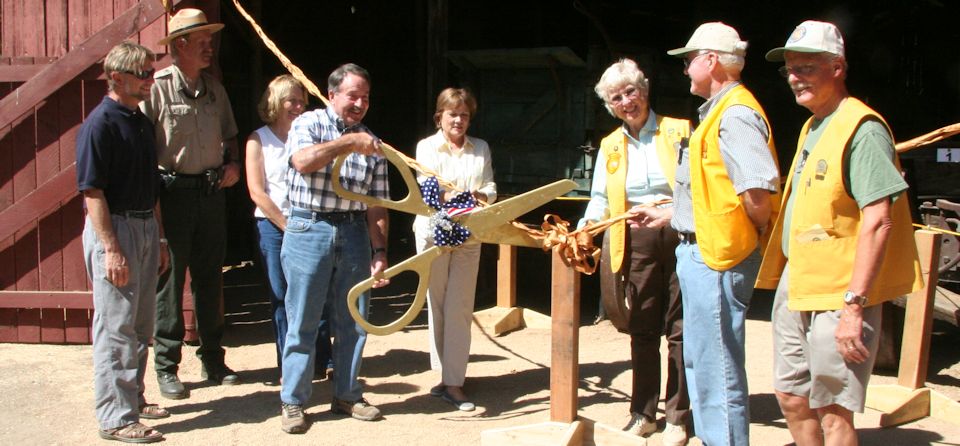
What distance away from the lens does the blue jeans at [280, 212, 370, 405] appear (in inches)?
156

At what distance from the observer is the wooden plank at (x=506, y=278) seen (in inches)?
246

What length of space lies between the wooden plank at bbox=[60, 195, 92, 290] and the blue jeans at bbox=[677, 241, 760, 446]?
3.93 m

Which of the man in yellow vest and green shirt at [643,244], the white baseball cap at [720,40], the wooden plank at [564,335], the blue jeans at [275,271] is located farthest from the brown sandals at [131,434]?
the white baseball cap at [720,40]

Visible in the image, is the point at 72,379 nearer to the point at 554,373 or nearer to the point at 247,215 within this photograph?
the point at 554,373

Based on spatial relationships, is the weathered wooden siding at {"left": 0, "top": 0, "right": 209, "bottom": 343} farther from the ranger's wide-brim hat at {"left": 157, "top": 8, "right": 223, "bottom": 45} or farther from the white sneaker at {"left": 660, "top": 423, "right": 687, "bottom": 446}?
the white sneaker at {"left": 660, "top": 423, "right": 687, "bottom": 446}

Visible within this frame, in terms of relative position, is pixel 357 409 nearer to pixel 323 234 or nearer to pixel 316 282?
pixel 316 282

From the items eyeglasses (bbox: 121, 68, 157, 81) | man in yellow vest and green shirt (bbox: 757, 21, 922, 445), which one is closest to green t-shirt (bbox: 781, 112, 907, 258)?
man in yellow vest and green shirt (bbox: 757, 21, 922, 445)

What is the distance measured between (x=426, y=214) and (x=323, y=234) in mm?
611

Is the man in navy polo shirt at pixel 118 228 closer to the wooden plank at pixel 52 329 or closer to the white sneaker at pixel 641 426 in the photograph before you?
the wooden plank at pixel 52 329

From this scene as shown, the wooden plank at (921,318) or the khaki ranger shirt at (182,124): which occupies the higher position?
the khaki ranger shirt at (182,124)

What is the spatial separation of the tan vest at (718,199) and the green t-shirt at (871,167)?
13.6 inches

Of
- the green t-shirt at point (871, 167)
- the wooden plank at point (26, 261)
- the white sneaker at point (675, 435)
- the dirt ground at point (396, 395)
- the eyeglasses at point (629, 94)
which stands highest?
the eyeglasses at point (629, 94)

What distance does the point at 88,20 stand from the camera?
17.7 ft

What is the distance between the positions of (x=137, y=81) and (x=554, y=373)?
2.24 meters
